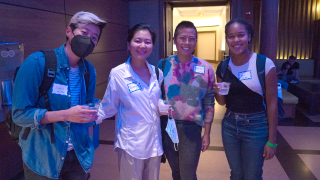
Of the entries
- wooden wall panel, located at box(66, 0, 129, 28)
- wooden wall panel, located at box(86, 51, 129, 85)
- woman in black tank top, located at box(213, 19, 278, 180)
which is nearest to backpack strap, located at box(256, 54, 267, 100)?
woman in black tank top, located at box(213, 19, 278, 180)

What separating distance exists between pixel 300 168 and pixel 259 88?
6.01ft

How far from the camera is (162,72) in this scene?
158cm

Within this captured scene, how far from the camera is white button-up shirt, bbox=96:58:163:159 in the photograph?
135cm

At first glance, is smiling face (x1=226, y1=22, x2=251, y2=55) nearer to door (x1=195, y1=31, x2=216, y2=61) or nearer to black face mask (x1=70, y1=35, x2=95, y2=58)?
black face mask (x1=70, y1=35, x2=95, y2=58)

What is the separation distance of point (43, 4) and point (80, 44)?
232 cm

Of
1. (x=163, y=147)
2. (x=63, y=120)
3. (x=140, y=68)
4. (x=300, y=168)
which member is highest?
(x=140, y=68)

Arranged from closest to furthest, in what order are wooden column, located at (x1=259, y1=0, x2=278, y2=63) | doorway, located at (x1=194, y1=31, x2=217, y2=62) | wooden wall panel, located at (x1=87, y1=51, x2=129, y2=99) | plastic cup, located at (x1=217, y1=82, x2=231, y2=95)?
plastic cup, located at (x1=217, y1=82, x2=231, y2=95) < wooden column, located at (x1=259, y1=0, x2=278, y2=63) < wooden wall panel, located at (x1=87, y1=51, x2=129, y2=99) < doorway, located at (x1=194, y1=31, x2=217, y2=62)

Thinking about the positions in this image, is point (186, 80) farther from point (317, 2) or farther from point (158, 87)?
point (317, 2)

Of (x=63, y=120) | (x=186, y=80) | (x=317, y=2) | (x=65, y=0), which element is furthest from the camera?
(x=317, y=2)

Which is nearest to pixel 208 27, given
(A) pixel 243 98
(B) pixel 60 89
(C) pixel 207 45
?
(C) pixel 207 45

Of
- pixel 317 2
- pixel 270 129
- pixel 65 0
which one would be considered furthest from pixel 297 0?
pixel 270 129

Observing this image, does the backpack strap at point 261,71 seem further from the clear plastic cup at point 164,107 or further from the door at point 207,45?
the door at point 207,45

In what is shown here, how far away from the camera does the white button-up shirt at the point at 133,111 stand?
1.35 meters

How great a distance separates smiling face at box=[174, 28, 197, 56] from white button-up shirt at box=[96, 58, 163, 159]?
1.12 feet
